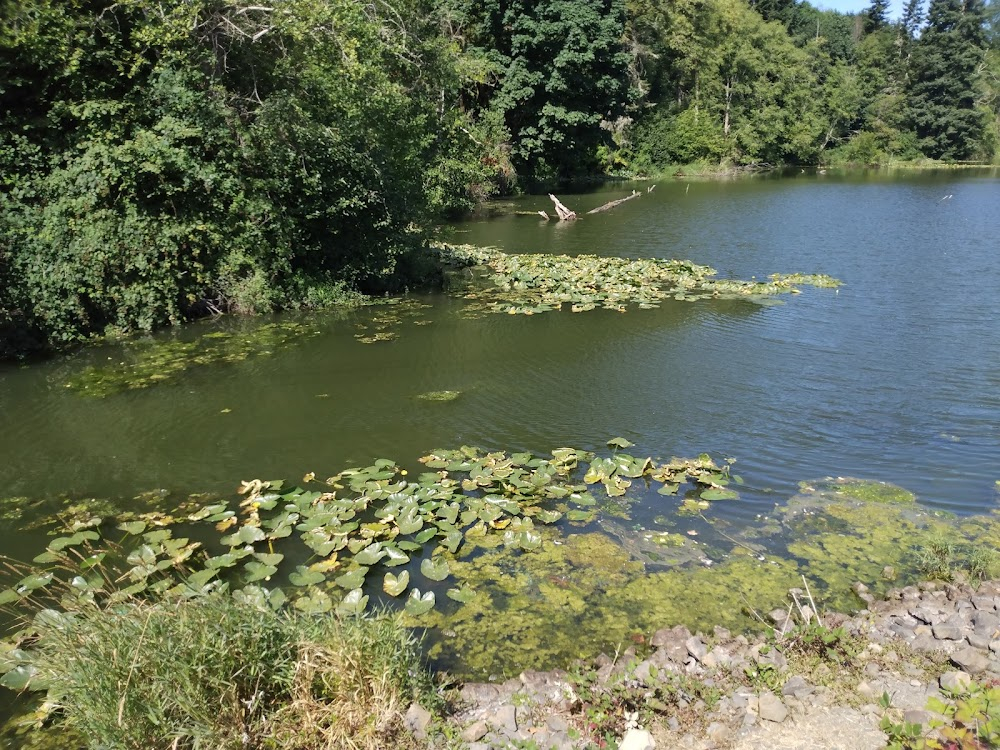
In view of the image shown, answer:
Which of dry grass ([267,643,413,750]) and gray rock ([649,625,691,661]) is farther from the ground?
dry grass ([267,643,413,750])

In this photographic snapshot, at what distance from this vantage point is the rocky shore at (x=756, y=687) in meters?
3.65

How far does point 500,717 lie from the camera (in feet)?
12.8

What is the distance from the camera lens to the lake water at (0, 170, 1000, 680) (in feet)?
23.7

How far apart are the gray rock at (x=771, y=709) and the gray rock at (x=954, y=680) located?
0.89 m

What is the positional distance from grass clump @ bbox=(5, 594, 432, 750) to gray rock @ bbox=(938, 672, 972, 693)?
114 inches

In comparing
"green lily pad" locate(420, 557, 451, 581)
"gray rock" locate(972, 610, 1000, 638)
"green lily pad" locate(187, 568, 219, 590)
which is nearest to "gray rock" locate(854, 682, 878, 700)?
"gray rock" locate(972, 610, 1000, 638)

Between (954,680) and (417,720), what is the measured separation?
117 inches

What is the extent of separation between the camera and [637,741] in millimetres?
3535

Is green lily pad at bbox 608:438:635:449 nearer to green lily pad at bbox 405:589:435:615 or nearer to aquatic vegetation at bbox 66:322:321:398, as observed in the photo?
green lily pad at bbox 405:589:435:615

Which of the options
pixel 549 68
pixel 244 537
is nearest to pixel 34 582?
pixel 244 537

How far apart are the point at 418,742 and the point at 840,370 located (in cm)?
835

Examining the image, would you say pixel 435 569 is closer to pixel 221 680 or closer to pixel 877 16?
pixel 221 680

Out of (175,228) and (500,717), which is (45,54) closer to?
(175,228)

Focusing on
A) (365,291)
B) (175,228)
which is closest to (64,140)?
(175,228)
